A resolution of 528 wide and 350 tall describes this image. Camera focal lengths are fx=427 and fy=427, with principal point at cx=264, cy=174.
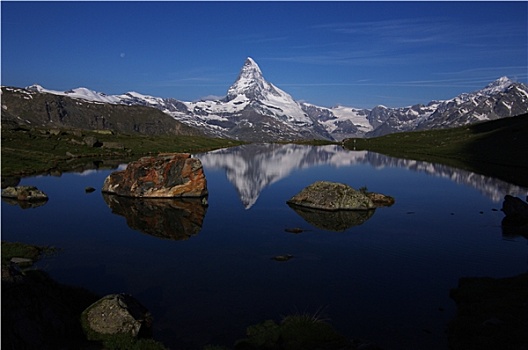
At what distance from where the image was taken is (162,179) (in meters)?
79.2

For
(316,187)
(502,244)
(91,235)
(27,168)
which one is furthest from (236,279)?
(27,168)

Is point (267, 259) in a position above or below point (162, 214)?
below

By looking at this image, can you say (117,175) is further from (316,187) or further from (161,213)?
(316,187)

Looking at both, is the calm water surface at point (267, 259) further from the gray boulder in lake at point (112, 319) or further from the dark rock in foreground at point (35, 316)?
the dark rock in foreground at point (35, 316)

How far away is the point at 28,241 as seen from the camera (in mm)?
46969

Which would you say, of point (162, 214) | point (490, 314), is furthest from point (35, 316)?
point (162, 214)

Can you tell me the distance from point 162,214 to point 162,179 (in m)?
17.0

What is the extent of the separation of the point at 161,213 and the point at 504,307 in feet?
156

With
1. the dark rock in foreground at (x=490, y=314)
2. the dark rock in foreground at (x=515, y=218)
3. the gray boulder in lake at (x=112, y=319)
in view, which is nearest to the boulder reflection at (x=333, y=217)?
the dark rock in foreground at (x=515, y=218)

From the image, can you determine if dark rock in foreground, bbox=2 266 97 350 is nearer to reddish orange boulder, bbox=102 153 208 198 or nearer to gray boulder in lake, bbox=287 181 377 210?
gray boulder in lake, bbox=287 181 377 210

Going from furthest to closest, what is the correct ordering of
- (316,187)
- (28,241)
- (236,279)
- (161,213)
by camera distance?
(316,187), (161,213), (28,241), (236,279)

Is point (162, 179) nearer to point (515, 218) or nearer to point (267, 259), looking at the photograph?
point (267, 259)

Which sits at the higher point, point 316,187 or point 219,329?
point 316,187

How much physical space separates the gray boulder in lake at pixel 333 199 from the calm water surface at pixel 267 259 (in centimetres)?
319
